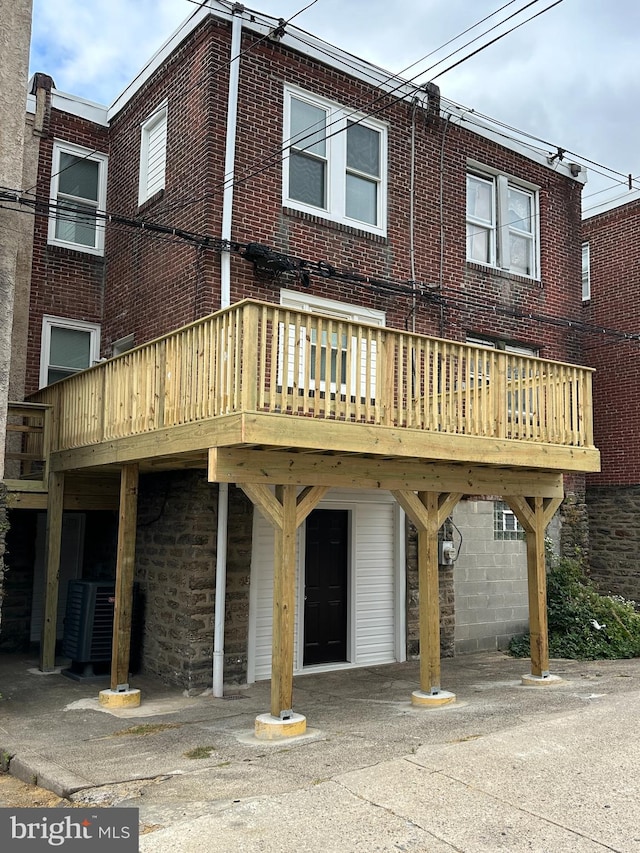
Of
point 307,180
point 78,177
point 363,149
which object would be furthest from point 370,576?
point 78,177

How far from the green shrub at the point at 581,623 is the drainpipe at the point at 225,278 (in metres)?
5.42

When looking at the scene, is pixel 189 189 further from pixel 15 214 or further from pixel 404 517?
pixel 404 517

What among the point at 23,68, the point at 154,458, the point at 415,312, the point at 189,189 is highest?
the point at 23,68

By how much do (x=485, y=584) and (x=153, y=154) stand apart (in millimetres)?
8856

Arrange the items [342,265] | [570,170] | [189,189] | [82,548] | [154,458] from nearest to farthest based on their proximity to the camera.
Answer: [154,458], [189,189], [342,265], [82,548], [570,170]

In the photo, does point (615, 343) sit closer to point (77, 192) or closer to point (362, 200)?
point (362, 200)

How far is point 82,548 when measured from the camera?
43.3 feet

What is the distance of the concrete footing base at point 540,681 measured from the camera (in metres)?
9.88

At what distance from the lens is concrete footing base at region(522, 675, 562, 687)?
9883 millimetres

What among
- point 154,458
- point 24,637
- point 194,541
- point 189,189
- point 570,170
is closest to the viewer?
point 154,458

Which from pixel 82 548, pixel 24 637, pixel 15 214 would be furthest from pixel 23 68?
pixel 24 637

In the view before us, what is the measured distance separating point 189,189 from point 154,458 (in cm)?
420

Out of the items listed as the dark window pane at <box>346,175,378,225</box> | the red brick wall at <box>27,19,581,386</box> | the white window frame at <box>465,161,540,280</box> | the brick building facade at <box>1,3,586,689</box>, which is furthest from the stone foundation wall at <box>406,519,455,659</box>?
the white window frame at <box>465,161,540,280</box>

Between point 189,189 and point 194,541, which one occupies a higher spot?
point 189,189
